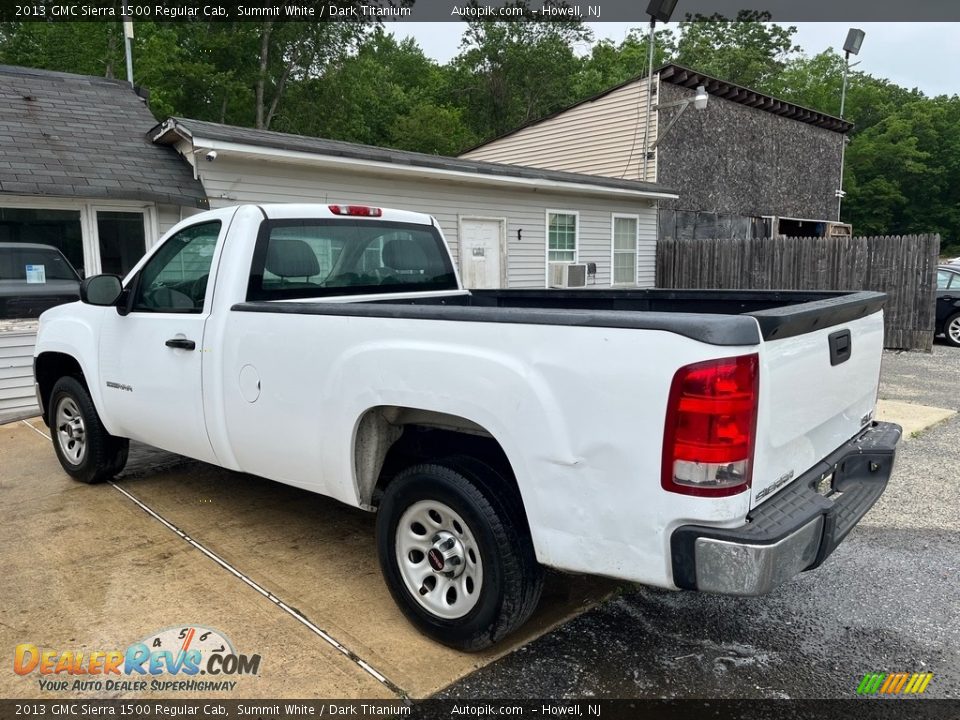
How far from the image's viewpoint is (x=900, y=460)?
5695mm

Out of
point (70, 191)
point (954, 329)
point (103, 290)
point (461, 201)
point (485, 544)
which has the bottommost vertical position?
point (954, 329)

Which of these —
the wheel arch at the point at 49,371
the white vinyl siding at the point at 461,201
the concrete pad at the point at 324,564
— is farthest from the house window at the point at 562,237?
the wheel arch at the point at 49,371

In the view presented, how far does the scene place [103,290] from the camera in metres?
4.17

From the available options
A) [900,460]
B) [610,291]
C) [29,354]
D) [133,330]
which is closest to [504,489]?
[610,291]

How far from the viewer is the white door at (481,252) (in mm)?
12203

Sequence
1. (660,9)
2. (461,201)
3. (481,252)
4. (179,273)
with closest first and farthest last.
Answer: (179,273), (461,201), (481,252), (660,9)

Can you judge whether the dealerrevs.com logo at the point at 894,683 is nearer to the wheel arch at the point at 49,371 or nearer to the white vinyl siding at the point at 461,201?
the wheel arch at the point at 49,371

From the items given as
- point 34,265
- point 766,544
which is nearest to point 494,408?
point 766,544

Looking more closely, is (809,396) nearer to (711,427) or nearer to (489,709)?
(711,427)

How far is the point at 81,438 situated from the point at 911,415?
7731 mm

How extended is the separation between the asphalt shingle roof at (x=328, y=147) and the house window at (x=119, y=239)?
3.98 feet

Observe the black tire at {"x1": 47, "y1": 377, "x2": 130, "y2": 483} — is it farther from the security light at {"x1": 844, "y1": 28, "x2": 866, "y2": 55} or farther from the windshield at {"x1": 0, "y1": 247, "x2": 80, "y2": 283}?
the security light at {"x1": 844, "y1": 28, "x2": 866, "y2": 55}

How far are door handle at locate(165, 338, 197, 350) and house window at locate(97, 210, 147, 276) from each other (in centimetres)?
545

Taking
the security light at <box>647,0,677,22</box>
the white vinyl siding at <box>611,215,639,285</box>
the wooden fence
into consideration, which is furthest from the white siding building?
the security light at <box>647,0,677,22</box>
